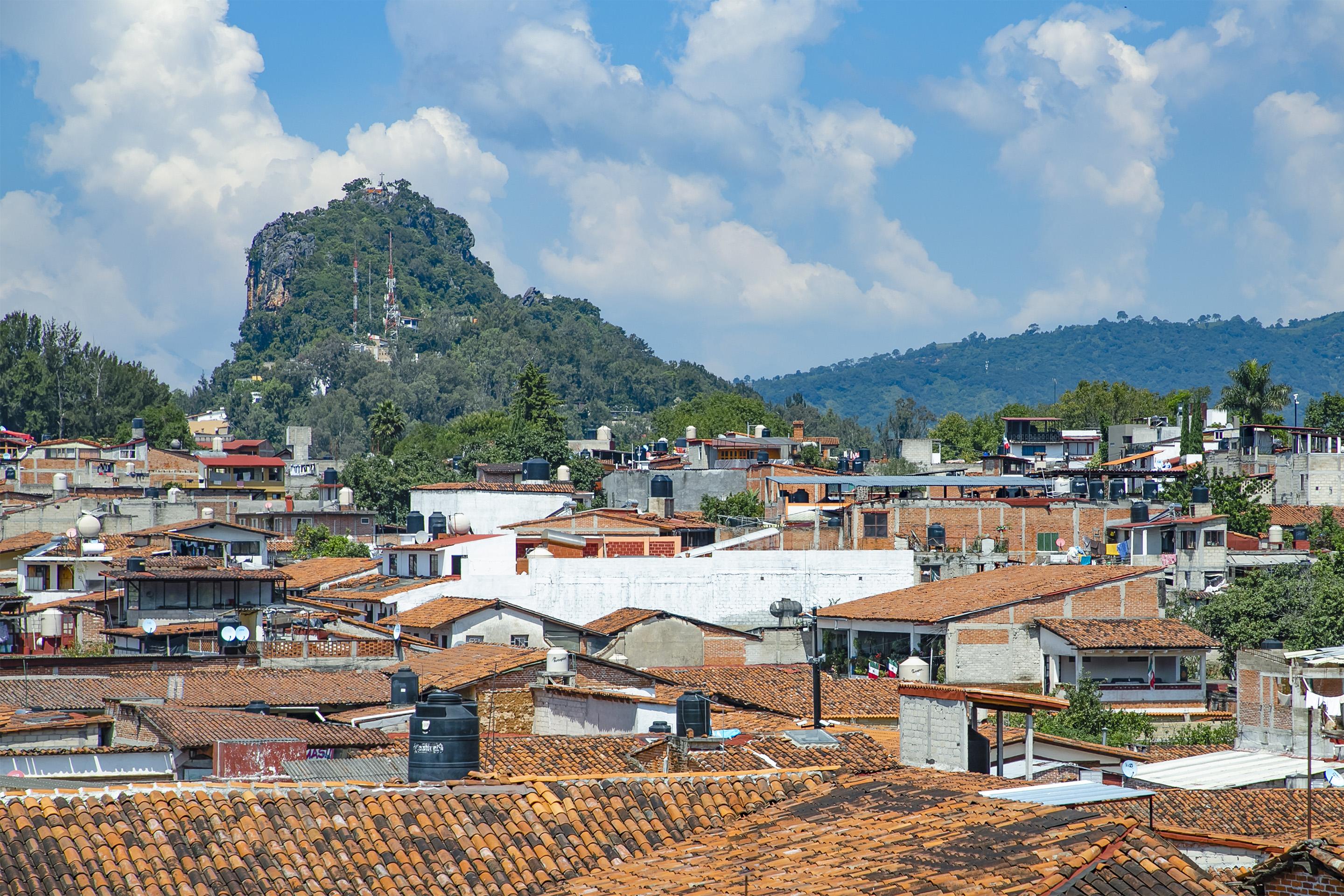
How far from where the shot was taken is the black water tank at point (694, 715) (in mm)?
20719

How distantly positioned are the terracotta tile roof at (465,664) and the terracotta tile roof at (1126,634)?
42.8 feet

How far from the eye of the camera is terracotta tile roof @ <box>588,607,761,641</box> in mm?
39844

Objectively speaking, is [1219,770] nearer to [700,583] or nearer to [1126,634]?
[1126,634]

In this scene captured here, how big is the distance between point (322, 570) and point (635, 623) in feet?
64.1

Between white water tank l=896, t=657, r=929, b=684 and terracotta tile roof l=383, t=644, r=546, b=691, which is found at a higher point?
terracotta tile roof l=383, t=644, r=546, b=691

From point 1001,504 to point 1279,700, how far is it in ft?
91.7

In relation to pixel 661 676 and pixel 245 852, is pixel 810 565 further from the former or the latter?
pixel 245 852

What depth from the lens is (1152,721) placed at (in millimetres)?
37312

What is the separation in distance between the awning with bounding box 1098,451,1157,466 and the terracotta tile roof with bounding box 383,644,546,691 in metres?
64.5

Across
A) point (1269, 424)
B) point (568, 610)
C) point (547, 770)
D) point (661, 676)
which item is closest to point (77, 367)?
point (1269, 424)

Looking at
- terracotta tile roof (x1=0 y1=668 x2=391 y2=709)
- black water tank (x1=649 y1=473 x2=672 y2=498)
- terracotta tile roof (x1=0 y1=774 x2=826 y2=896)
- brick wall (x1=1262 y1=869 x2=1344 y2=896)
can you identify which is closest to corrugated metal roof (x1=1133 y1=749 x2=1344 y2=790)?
brick wall (x1=1262 y1=869 x2=1344 y2=896)

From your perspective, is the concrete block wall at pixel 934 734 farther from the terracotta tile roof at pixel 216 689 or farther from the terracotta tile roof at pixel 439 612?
the terracotta tile roof at pixel 439 612

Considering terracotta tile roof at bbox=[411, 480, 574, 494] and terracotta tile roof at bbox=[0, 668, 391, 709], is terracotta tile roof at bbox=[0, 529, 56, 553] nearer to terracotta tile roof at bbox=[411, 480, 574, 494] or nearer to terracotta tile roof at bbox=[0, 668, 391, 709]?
terracotta tile roof at bbox=[411, 480, 574, 494]

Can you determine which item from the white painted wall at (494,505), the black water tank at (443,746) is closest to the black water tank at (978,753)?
the black water tank at (443,746)
